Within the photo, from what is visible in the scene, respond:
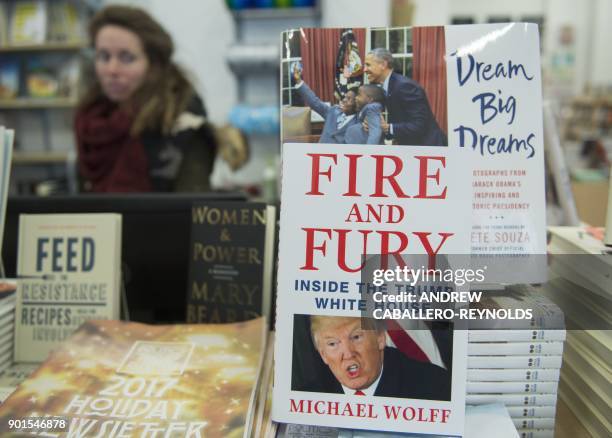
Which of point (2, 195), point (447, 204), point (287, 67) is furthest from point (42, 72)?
point (447, 204)

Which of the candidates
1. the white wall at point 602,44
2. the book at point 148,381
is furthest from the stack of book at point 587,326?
the white wall at point 602,44

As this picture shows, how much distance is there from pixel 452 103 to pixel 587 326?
0.39m

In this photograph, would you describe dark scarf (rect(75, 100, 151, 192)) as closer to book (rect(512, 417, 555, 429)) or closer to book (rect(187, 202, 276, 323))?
book (rect(187, 202, 276, 323))

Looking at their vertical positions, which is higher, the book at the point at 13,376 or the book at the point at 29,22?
the book at the point at 29,22

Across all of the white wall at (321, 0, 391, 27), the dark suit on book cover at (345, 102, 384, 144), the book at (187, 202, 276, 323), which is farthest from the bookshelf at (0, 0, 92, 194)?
the dark suit on book cover at (345, 102, 384, 144)

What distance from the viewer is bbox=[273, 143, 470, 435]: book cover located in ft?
1.94

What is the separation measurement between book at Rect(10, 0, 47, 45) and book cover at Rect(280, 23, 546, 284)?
346 centimetres

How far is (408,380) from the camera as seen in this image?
597 mm

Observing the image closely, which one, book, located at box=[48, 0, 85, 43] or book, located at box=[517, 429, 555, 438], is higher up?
book, located at box=[48, 0, 85, 43]

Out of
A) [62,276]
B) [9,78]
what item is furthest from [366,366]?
[9,78]

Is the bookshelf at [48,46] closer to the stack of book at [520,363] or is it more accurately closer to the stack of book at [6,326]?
the stack of book at [6,326]

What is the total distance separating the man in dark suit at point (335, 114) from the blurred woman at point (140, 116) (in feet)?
4.43

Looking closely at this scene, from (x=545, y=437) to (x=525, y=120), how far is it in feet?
1.43

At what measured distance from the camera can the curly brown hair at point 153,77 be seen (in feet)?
6.17
